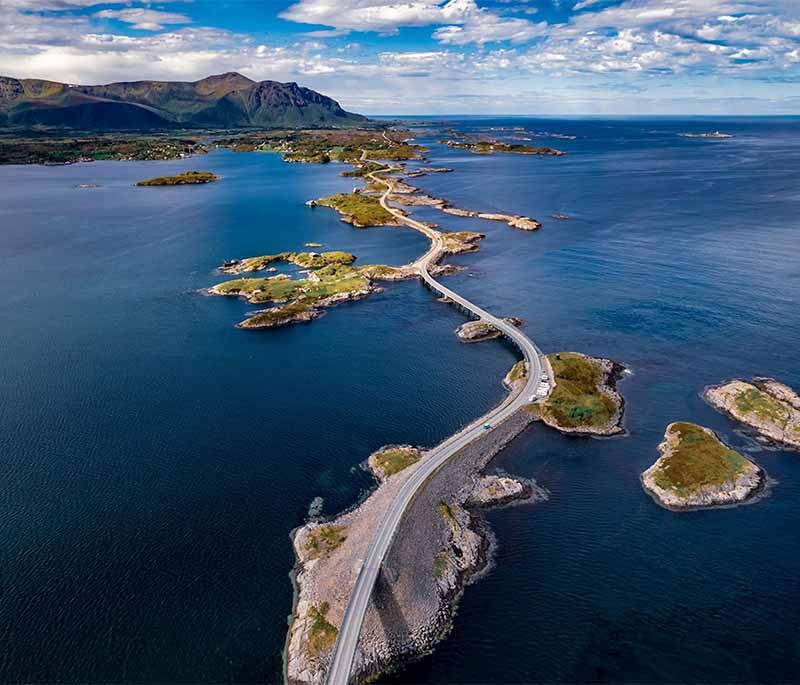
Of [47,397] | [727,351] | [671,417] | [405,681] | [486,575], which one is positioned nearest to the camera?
[405,681]

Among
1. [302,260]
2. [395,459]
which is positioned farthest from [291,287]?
[395,459]

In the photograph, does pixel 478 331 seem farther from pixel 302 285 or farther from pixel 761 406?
pixel 302 285

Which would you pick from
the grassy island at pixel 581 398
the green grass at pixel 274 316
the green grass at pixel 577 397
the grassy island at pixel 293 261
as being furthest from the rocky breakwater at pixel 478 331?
the grassy island at pixel 293 261

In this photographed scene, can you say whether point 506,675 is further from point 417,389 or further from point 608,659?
point 417,389

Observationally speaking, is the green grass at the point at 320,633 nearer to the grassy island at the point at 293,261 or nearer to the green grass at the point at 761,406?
the green grass at the point at 761,406

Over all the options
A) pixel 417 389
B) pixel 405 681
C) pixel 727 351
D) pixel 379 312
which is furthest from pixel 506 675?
pixel 379 312

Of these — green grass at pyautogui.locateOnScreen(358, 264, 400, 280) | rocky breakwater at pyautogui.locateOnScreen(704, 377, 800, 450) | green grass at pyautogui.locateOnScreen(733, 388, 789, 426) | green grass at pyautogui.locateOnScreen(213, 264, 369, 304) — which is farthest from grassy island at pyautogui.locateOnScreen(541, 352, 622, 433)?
green grass at pyautogui.locateOnScreen(358, 264, 400, 280)

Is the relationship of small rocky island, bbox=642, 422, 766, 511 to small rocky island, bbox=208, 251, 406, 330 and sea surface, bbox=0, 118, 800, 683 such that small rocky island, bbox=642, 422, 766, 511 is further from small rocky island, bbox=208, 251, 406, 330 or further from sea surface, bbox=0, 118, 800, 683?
small rocky island, bbox=208, 251, 406, 330
